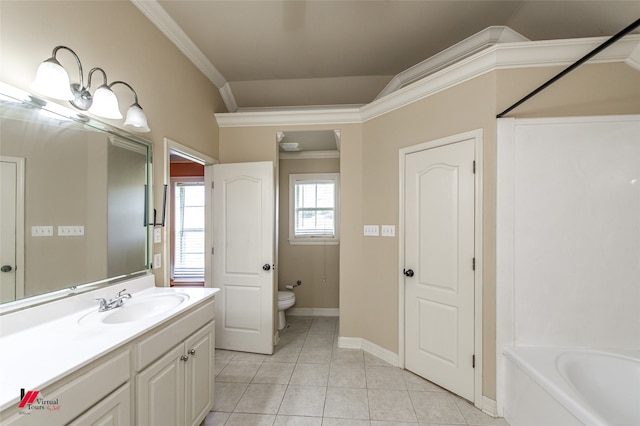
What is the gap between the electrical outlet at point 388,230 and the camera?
2383 mm

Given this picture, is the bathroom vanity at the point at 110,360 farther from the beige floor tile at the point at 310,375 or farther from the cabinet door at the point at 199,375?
the beige floor tile at the point at 310,375

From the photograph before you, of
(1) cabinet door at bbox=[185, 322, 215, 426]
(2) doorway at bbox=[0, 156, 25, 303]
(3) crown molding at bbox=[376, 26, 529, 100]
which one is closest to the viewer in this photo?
(2) doorway at bbox=[0, 156, 25, 303]

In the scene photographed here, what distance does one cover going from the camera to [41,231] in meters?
1.18

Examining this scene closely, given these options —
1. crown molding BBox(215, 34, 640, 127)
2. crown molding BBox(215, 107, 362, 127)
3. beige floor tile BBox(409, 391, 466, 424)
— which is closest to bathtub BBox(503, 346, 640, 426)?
beige floor tile BBox(409, 391, 466, 424)

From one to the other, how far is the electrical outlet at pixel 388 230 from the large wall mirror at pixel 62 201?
206 cm

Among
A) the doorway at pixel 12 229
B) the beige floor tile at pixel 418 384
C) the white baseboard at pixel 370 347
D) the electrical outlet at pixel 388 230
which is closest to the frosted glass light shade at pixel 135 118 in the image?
the doorway at pixel 12 229

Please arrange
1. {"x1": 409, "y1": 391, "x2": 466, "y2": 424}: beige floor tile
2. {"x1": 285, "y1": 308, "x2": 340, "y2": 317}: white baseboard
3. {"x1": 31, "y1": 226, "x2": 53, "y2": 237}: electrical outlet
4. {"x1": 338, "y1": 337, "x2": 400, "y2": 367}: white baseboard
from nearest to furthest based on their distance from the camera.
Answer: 1. {"x1": 31, "y1": 226, "x2": 53, "y2": 237}: electrical outlet
2. {"x1": 409, "y1": 391, "x2": 466, "y2": 424}: beige floor tile
3. {"x1": 338, "y1": 337, "x2": 400, "y2": 367}: white baseboard
4. {"x1": 285, "y1": 308, "x2": 340, "y2": 317}: white baseboard

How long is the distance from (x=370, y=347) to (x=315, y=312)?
122 cm

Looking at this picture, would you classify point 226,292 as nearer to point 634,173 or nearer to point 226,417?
point 226,417

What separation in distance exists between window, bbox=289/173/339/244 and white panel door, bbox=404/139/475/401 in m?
1.53

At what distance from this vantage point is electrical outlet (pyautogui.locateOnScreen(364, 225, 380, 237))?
2525 mm

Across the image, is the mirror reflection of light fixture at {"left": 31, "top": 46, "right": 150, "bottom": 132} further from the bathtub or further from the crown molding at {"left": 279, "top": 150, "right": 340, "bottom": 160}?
the bathtub

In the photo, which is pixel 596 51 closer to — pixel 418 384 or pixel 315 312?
pixel 418 384

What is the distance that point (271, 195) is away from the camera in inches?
101
